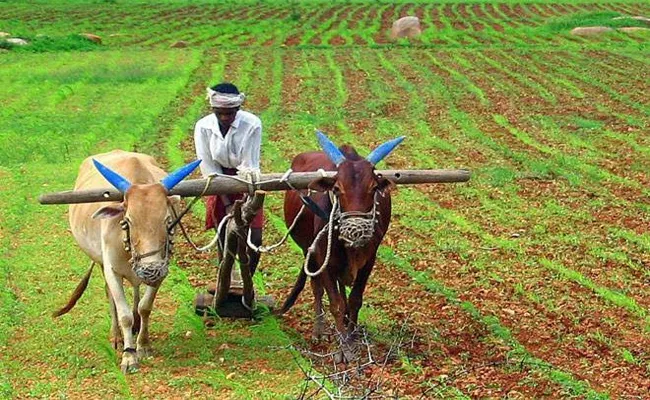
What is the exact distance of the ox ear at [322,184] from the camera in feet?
23.5

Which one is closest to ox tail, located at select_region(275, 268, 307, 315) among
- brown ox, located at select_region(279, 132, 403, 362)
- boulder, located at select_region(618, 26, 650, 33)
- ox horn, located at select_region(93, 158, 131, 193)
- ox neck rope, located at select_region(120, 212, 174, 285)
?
brown ox, located at select_region(279, 132, 403, 362)

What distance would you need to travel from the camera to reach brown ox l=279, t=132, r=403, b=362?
6.97 meters

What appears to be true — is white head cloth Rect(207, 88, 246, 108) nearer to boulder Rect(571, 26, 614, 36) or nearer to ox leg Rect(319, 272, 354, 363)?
ox leg Rect(319, 272, 354, 363)

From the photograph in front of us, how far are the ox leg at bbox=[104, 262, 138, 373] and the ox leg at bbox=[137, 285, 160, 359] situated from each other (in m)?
0.13

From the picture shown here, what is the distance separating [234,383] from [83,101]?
14571mm

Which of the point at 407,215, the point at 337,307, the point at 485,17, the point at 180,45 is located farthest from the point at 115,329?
the point at 485,17

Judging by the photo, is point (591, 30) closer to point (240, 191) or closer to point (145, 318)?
point (240, 191)

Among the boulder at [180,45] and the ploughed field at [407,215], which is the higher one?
the ploughed field at [407,215]

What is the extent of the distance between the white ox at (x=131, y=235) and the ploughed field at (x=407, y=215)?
0.27 m

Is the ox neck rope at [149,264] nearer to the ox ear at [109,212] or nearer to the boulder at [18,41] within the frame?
the ox ear at [109,212]

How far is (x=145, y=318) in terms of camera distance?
7.56 metres

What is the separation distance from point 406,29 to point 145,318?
85.2ft

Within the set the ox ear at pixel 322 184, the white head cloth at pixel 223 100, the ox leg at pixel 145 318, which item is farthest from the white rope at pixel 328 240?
the white head cloth at pixel 223 100

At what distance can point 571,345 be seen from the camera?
25.4ft
